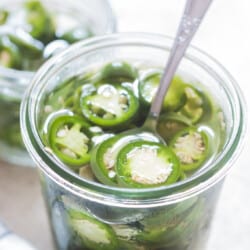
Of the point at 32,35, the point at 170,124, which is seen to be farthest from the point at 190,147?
the point at 32,35

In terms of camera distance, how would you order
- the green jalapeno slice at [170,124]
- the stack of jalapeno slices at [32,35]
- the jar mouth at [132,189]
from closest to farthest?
1. the jar mouth at [132,189]
2. the green jalapeno slice at [170,124]
3. the stack of jalapeno slices at [32,35]

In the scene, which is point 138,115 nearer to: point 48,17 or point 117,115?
point 117,115

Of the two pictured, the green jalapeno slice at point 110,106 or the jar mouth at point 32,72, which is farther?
the jar mouth at point 32,72

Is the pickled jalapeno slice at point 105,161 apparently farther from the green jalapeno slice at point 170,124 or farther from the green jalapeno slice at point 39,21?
the green jalapeno slice at point 39,21

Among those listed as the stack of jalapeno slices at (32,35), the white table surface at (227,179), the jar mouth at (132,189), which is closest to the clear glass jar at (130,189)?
the jar mouth at (132,189)

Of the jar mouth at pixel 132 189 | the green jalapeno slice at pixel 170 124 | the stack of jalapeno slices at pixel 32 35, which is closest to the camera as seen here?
the jar mouth at pixel 132 189

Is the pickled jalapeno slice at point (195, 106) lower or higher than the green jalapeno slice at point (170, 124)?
higher

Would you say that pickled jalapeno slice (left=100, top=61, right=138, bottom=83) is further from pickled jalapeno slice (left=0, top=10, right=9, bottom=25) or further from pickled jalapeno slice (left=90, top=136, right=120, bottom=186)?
pickled jalapeno slice (left=0, top=10, right=9, bottom=25)
